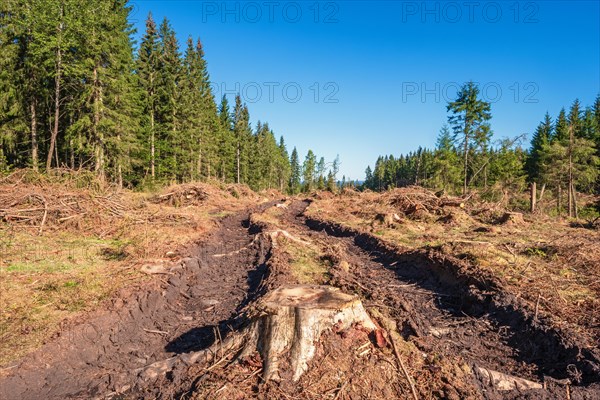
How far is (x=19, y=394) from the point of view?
3.36m

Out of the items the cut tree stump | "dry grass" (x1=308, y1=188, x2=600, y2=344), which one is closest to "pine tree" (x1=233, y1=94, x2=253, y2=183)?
"dry grass" (x1=308, y1=188, x2=600, y2=344)

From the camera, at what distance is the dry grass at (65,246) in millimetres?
4691

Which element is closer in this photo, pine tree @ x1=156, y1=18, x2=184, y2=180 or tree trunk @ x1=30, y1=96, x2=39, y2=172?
tree trunk @ x1=30, y1=96, x2=39, y2=172

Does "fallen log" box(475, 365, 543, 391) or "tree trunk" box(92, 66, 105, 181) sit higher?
"tree trunk" box(92, 66, 105, 181)

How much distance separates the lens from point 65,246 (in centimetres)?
814

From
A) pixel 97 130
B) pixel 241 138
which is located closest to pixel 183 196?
pixel 97 130

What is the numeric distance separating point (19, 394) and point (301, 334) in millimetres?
3147

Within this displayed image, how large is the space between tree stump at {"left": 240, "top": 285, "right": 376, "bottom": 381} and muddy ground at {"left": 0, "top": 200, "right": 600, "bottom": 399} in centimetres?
12

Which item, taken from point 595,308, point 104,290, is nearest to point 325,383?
point 104,290

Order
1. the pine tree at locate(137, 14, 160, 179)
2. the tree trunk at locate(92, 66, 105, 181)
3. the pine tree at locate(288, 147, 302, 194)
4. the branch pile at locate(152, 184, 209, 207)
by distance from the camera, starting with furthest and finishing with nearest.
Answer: the pine tree at locate(288, 147, 302, 194) < the pine tree at locate(137, 14, 160, 179) < the tree trunk at locate(92, 66, 105, 181) < the branch pile at locate(152, 184, 209, 207)

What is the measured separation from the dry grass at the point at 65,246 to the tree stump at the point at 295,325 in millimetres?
3077

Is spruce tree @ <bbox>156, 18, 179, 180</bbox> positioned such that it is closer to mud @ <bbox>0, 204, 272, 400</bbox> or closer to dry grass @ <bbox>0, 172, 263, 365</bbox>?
dry grass @ <bbox>0, 172, 263, 365</bbox>

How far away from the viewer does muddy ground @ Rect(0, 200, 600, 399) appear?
3.03 metres

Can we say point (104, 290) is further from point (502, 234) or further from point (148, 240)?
point (502, 234)
